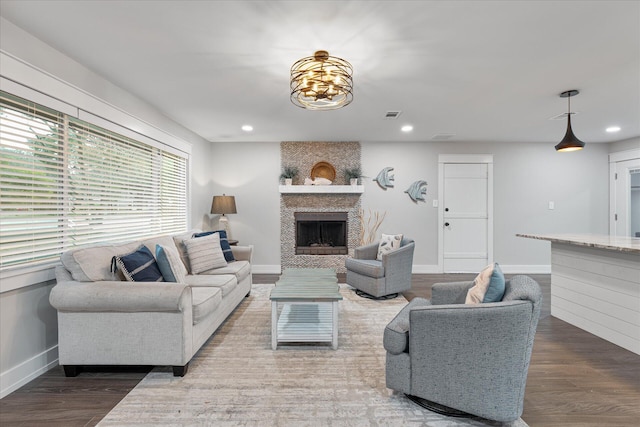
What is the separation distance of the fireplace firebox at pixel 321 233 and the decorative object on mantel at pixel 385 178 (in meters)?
0.85

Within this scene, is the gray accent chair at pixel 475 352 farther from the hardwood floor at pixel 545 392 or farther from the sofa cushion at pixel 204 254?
the sofa cushion at pixel 204 254

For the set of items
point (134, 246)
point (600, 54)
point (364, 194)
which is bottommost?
point (134, 246)

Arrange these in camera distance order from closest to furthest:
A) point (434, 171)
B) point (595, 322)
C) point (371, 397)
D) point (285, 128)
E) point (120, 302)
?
point (371, 397) → point (120, 302) → point (595, 322) → point (285, 128) → point (434, 171)

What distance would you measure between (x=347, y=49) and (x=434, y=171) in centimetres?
379

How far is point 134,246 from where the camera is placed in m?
2.71

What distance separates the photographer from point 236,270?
3.42 m

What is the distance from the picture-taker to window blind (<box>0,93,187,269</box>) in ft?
6.66

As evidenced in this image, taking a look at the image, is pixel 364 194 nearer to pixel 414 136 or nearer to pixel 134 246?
pixel 414 136

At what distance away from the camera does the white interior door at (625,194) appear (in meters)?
5.25

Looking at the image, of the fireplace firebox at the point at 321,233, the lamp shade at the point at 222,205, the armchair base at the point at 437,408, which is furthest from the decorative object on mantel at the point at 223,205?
the armchair base at the point at 437,408

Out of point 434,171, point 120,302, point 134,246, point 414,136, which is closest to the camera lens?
point 120,302

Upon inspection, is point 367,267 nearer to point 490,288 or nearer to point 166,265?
point 490,288

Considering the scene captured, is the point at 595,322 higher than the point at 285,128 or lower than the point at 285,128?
lower

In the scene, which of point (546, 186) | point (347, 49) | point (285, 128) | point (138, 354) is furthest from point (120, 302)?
point (546, 186)
